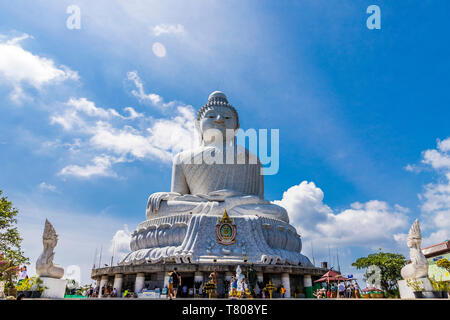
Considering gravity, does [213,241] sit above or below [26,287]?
above

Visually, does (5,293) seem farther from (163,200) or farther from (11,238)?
(163,200)

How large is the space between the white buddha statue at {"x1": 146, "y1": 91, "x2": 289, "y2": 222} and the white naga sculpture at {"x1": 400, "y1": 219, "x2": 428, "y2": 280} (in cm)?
933

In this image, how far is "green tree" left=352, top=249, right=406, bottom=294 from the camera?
2514cm

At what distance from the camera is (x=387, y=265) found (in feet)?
83.6

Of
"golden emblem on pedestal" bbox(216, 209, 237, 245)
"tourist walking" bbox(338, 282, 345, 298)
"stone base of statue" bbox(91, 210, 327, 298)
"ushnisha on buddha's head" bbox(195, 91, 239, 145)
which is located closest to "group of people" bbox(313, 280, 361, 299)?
"tourist walking" bbox(338, 282, 345, 298)

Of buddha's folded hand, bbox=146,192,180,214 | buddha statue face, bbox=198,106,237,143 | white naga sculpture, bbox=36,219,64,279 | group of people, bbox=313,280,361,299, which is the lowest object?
group of people, bbox=313,280,361,299

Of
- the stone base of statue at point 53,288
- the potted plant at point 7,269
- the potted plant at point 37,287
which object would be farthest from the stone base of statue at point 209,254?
the potted plant at point 37,287

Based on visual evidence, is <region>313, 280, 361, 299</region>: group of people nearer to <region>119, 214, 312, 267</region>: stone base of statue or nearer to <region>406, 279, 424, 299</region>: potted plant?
<region>119, 214, 312, 267</region>: stone base of statue

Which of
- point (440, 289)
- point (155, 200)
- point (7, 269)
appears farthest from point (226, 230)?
point (7, 269)

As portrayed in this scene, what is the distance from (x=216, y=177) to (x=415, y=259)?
13.0 metres

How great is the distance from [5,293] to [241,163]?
1372 cm

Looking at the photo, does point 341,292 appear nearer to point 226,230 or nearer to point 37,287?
point 226,230

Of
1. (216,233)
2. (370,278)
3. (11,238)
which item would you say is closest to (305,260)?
(216,233)

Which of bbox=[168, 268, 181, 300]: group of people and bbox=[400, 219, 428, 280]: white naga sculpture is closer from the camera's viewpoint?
bbox=[400, 219, 428, 280]: white naga sculpture
